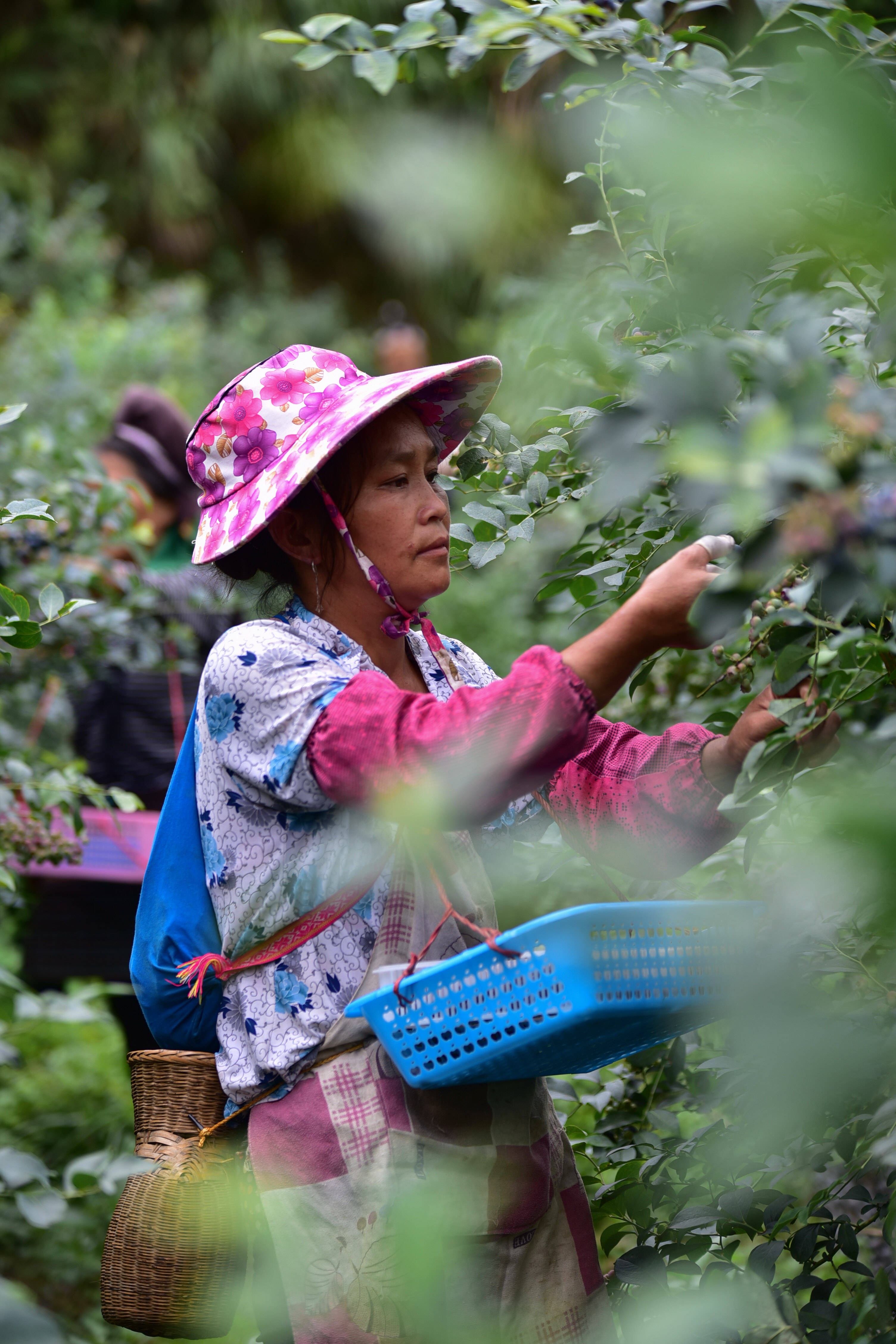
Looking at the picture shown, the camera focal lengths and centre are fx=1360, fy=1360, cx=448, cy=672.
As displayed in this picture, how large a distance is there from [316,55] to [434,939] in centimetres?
97

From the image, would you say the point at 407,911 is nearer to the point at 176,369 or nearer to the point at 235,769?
the point at 235,769

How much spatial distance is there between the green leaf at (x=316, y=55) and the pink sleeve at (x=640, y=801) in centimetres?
78

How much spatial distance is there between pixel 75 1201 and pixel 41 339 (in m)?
4.50

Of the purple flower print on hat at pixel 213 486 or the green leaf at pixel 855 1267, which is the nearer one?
the green leaf at pixel 855 1267

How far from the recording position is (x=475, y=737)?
111 centimetres

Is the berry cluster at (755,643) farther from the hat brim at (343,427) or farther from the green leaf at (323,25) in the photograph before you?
the green leaf at (323,25)

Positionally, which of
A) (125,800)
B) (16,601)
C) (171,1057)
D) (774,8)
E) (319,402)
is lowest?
(125,800)

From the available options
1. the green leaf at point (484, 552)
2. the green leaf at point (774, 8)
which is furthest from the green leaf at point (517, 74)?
the green leaf at point (484, 552)

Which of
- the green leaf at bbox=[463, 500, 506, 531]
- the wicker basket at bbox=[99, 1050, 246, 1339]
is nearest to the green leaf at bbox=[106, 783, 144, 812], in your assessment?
the wicker basket at bbox=[99, 1050, 246, 1339]

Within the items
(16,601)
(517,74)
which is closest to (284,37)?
(517,74)

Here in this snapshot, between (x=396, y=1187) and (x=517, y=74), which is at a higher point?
(x=517, y=74)

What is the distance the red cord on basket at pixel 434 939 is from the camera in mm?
1086

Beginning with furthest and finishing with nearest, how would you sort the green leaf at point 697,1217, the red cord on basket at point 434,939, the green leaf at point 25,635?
1. the green leaf at point 25,635
2. the green leaf at point 697,1217
3. the red cord on basket at point 434,939

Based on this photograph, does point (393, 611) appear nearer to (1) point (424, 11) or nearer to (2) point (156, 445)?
(1) point (424, 11)
